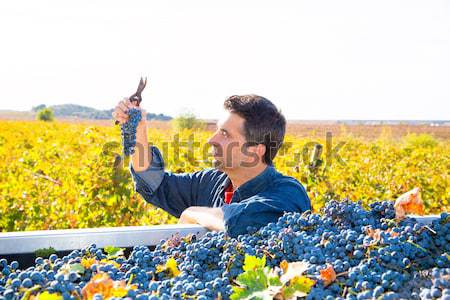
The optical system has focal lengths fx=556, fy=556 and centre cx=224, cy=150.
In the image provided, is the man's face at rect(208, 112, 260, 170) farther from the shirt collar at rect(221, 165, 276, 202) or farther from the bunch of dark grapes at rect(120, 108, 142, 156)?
the bunch of dark grapes at rect(120, 108, 142, 156)

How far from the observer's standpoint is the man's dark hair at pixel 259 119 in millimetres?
2711

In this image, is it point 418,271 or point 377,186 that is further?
point 377,186

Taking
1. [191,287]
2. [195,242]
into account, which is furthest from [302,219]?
[191,287]

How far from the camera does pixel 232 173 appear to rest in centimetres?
265

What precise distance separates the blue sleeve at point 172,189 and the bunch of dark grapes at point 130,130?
1.05 ft

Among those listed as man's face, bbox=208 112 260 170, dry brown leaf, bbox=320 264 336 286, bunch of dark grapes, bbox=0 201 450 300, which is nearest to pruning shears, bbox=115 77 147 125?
man's face, bbox=208 112 260 170

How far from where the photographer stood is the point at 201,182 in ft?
9.70

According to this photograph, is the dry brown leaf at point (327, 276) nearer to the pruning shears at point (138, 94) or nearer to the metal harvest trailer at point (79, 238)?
the metal harvest trailer at point (79, 238)

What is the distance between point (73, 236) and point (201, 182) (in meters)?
1.19

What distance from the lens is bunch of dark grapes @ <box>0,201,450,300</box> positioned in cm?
124

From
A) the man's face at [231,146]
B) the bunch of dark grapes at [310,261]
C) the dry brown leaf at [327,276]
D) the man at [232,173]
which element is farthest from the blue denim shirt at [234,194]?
the dry brown leaf at [327,276]

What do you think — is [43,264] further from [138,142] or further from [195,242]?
[138,142]

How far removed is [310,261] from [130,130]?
1359mm

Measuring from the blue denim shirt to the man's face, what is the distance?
0.13 m
